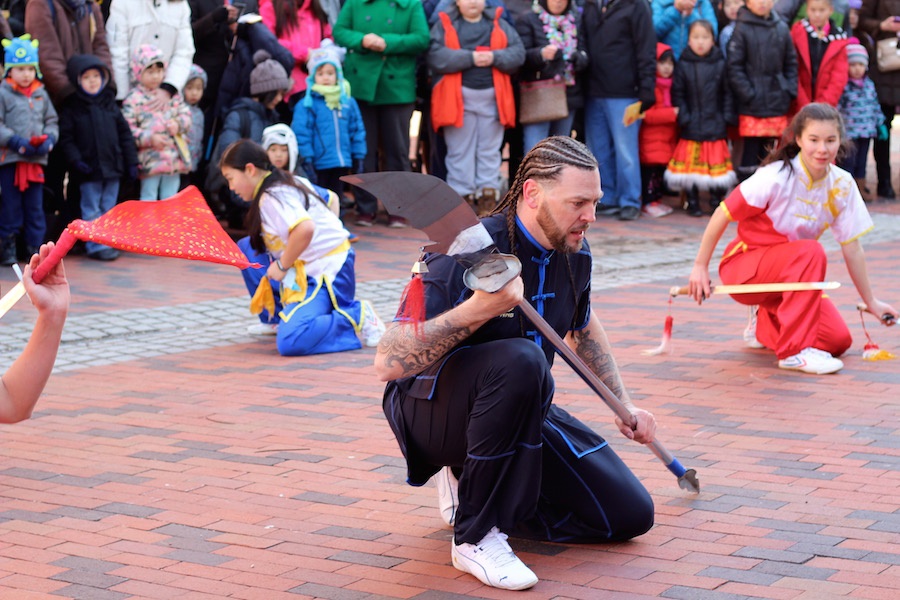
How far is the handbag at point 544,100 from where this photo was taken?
1217 centimetres

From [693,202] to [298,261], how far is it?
6.39 meters

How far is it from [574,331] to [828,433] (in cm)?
168

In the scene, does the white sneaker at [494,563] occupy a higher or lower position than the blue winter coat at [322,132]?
lower

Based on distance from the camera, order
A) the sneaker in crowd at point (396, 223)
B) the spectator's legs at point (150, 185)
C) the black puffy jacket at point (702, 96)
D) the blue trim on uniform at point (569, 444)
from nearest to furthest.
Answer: the blue trim on uniform at point (569, 444) < the spectator's legs at point (150, 185) < the sneaker in crowd at point (396, 223) < the black puffy jacket at point (702, 96)

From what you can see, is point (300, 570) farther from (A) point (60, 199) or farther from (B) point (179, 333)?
(A) point (60, 199)

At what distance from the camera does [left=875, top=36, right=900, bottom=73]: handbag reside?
46.1 ft

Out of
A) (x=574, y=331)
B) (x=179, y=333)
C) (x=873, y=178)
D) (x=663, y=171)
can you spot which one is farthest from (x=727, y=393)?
(x=873, y=178)

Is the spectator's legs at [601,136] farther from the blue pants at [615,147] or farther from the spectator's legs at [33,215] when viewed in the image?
the spectator's legs at [33,215]

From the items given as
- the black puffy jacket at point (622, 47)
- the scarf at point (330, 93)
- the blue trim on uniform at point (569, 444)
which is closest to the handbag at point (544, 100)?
the black puffy jacket at point (622, 47)

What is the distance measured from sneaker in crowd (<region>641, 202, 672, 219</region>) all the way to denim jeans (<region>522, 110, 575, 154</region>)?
123 centimetres

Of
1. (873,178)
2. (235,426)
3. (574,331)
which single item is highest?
(574,331)

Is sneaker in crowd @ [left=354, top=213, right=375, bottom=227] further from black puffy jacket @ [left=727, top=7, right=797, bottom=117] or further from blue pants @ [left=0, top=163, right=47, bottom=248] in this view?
black puffy jacket @ [left=727, top=7, right=797, bottom=117]

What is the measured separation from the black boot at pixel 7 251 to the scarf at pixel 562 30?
199 inches

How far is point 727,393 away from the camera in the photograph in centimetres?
634
